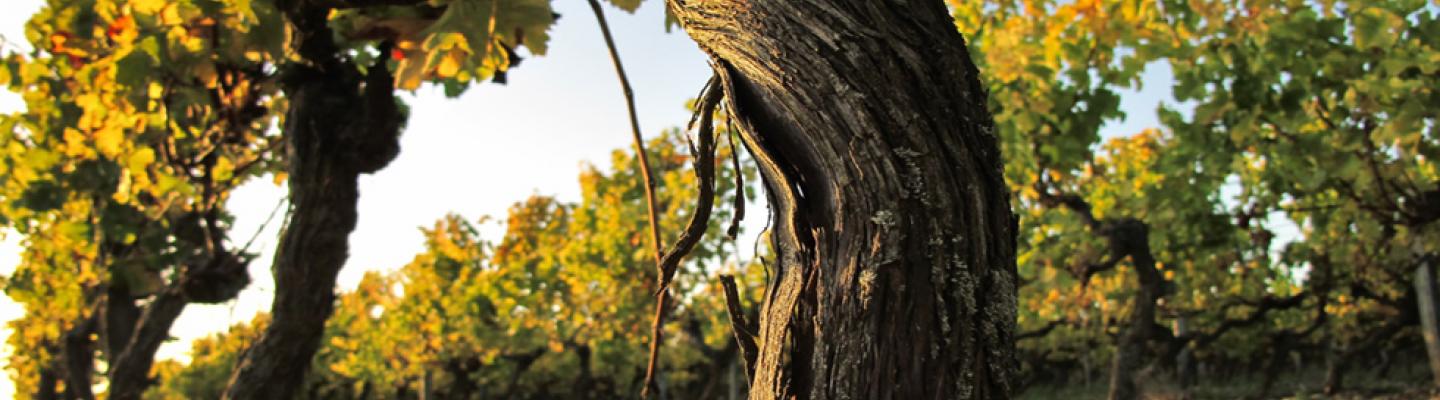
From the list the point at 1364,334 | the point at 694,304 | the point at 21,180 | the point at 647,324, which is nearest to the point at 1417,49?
the point at 21,180

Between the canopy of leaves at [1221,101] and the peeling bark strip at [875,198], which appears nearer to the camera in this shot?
the peeling bark strip at [875,198]

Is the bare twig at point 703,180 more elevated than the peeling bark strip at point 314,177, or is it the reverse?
the peeling bark strip at point 314,177

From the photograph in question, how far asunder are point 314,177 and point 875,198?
3.05m

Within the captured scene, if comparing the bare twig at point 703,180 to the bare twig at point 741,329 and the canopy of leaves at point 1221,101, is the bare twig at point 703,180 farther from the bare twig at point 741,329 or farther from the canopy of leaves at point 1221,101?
the canopy of leaves at point 1221,101

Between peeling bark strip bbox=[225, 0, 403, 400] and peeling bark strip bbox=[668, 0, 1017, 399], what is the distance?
2.71 m

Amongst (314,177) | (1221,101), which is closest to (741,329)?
(314,177)

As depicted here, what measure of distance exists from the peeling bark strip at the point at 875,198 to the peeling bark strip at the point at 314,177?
2715mm

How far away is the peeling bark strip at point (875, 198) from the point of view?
3.94 ft

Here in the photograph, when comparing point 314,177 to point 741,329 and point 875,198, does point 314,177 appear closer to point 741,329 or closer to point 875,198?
point 741,329

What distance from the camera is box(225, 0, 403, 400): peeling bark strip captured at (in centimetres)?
343

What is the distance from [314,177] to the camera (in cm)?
365

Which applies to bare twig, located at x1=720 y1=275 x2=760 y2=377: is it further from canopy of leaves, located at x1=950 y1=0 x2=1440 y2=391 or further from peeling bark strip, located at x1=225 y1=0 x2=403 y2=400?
canopy of leaves, located at x1=950 y1=0 x2=1440 y2=391

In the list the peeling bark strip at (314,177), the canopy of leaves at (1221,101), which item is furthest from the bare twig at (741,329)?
the canopy of leaves at (1221,101)

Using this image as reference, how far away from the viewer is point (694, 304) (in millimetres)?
16875
